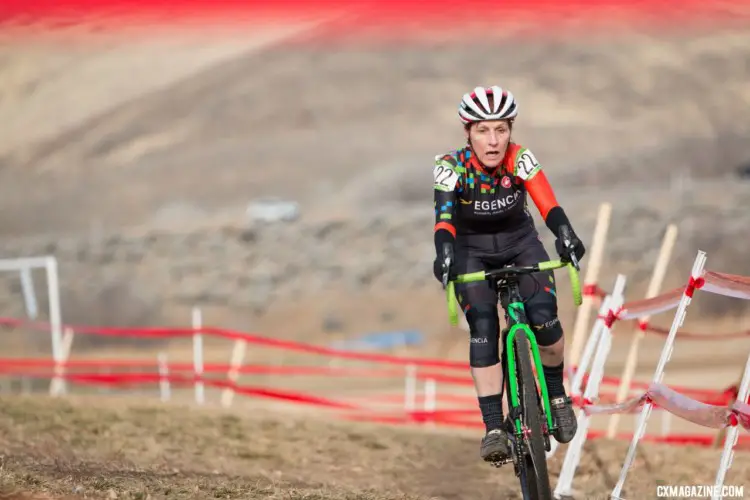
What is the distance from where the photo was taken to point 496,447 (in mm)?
7141

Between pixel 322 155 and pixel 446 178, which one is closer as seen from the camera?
pixel 446 178

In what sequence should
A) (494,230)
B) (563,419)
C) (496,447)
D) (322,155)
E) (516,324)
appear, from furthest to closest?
(322,155)
(494,230)
(563,419)
(516,324)
(496,447)

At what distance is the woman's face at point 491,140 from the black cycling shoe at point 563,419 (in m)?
1.60

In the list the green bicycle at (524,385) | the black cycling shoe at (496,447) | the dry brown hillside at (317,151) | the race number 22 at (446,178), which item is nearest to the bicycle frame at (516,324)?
the green bicycle at (524,385)

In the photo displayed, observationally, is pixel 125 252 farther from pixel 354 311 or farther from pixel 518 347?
pixel 518 347

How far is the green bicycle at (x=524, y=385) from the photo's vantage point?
7.07 meters

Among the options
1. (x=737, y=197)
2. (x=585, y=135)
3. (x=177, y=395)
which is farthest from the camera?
(x=585, y=135)

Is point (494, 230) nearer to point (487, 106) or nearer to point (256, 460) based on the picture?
point (487, 106)

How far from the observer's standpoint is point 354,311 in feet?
142

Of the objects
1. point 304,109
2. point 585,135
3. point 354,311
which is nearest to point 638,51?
point 585,135

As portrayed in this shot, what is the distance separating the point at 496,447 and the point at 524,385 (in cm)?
43

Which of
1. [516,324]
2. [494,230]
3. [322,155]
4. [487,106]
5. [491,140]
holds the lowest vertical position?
[516,324]

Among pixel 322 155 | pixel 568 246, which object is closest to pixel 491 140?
pixel 568 246

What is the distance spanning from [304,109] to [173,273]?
135 feet
